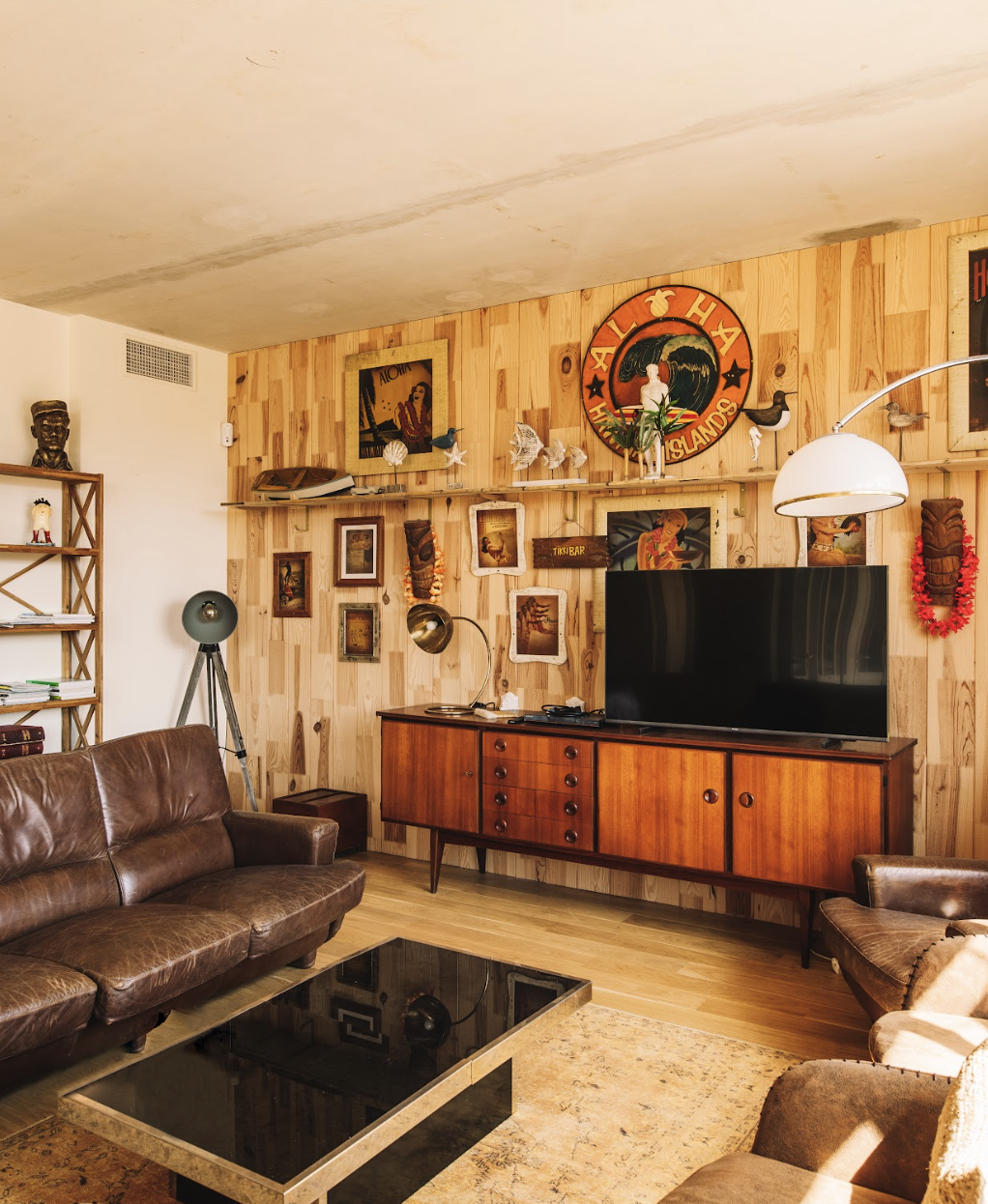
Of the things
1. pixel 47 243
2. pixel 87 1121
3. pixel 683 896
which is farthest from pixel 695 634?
pixel 47 243

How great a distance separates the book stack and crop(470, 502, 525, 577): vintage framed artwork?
2.33 meters

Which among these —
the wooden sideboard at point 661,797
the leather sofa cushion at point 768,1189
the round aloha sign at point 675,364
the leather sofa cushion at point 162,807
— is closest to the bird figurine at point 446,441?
the round aloha sign at point 675,364

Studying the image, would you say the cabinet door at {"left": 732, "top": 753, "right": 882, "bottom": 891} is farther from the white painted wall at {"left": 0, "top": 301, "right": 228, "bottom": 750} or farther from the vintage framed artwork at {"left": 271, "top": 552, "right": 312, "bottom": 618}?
the white painted wall at {"left": 0, "top": 301, "right": 228, "bottom": 750}

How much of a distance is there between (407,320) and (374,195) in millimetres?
1678

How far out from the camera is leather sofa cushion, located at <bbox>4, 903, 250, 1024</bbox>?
2.59 metres

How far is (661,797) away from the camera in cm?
396

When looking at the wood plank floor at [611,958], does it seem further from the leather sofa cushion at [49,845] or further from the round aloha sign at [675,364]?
the round aloha sign at [675,364]

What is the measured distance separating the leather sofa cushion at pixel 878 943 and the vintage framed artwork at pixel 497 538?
2.44 m

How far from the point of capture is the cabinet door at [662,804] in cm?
383

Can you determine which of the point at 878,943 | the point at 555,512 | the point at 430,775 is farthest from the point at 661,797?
the point at 555,512

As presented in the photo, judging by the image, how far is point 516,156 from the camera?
3.32 metres

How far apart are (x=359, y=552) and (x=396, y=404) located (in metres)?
0.87

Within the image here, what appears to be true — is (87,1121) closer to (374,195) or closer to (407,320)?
(374,195)

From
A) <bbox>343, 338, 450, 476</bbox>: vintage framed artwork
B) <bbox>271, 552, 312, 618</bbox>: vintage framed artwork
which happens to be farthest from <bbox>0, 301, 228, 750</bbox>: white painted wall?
<bbox>343, 338, 450, 476</bbox>: vintage framed artwork
